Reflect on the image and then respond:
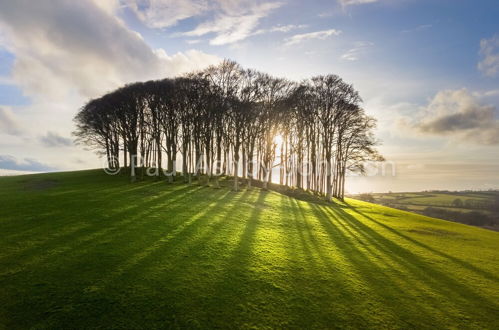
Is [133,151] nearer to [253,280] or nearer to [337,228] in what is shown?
[337,228]

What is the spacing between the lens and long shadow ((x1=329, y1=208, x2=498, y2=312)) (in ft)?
34.7

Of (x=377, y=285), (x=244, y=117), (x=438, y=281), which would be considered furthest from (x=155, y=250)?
(x=244, y=117)

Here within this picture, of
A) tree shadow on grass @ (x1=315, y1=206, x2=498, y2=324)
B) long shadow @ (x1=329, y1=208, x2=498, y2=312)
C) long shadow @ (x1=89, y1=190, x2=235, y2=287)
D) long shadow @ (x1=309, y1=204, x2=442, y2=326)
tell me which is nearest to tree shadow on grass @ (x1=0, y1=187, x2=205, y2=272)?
long shadow @ (x1=89, y1=190, x2=235, y2=287)

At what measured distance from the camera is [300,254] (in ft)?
45.5

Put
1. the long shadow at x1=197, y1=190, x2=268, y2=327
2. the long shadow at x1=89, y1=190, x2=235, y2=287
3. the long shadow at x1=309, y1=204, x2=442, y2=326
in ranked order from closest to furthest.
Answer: the long shadow at x1=197, y1=190, x2=268, y2=327, the long shadow at x1=309, y1=204, x2=442, y2=326, the long shadow at x1=89, y1=190, x2=235, y2=287

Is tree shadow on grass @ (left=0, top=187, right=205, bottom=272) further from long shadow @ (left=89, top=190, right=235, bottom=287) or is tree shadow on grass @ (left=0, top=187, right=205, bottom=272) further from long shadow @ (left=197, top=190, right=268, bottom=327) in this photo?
long shadow @ (left=197, top=190, right=268, bottom=327)

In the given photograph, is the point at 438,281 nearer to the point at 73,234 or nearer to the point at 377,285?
the point at 377,285

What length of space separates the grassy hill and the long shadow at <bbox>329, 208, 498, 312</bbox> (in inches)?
3.0

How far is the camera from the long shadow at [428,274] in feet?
34.7

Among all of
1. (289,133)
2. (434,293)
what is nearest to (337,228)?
(434,293)

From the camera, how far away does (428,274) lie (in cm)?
1259

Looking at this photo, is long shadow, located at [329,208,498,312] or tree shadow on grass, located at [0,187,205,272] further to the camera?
tree shadow on grass, located at [0,187,205,272]

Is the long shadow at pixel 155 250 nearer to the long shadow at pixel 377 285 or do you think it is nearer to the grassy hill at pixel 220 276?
the grassy hill at pixel 220 276

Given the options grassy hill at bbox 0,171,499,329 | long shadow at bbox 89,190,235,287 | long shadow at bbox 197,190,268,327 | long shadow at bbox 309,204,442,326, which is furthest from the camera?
long shadow at bbox 89,190,235,287
